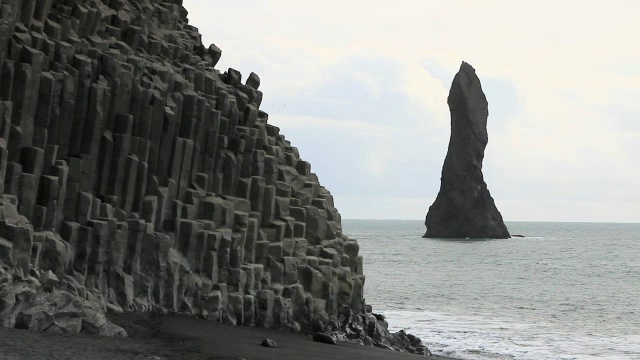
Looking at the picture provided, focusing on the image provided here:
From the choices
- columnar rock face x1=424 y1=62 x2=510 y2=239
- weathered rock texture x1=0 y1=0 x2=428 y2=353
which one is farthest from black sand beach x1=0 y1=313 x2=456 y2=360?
columnar rock face x1=424 y1=62 x2=510 y2=239

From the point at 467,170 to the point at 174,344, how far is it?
4636 inches

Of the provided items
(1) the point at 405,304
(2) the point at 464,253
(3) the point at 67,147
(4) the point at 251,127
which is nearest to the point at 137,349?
(3) the point at 67,147

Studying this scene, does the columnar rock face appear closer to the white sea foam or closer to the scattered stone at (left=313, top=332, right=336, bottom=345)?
the white sea foam

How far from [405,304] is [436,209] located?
92774 mm

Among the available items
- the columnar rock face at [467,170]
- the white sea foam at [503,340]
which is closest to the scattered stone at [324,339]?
the white sea foam at [503,340]

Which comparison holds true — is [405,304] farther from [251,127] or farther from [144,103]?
[144,103]

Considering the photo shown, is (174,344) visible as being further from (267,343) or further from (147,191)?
(147,191)

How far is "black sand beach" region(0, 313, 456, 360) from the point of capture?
56.0ft

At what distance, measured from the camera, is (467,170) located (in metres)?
136

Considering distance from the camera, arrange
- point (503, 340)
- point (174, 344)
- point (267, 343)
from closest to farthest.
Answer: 1. point (174, 344)
2. point (267, 343)
3. point (503, 340)

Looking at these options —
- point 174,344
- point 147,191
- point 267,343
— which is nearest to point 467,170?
point 147,191

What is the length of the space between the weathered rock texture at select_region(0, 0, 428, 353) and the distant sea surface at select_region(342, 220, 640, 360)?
715 cm

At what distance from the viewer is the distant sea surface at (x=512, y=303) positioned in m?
35.0

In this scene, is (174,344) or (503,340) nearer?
(174,344)
